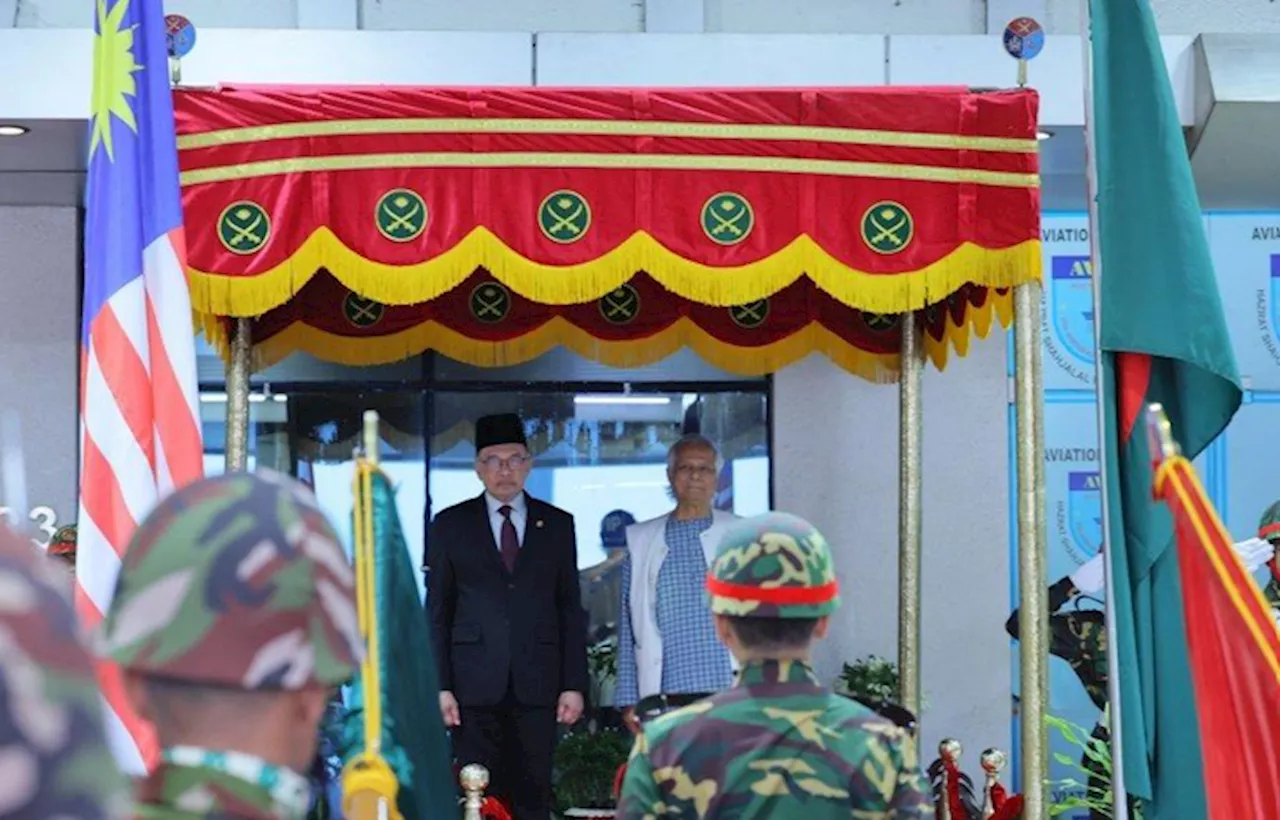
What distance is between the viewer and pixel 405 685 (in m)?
3.60

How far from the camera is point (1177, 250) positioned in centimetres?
543

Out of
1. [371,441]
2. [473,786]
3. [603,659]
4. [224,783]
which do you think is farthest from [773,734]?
[603,659]

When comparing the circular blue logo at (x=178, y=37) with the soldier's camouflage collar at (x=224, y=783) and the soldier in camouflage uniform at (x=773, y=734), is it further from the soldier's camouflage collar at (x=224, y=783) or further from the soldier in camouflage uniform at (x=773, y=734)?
the soldier's camouflage collar at (x=224, y=783)

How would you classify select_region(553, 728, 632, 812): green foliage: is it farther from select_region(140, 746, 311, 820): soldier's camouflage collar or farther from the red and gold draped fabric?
select_region(140, 746, 311, 820): soldier's camouflage collar

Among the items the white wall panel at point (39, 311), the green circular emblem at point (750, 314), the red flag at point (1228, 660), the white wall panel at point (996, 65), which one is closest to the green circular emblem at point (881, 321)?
the green circular emblem at point (750, 314)

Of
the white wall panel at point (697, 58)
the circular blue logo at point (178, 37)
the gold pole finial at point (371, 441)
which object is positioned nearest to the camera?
the gold pole finial at point (371, 441)

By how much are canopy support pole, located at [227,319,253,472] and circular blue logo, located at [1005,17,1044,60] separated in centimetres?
275

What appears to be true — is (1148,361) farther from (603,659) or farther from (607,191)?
(603,659)

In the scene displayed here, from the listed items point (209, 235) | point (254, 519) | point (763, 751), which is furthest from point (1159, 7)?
point (254, 519)

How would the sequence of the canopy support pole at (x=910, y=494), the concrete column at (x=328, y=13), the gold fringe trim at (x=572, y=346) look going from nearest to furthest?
the canopy support pole at (x=910, y=494) → the gold fringe trim at (x=572, y=346) → the concrete column at (x=328, y=13)

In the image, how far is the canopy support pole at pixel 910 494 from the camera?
7.71m

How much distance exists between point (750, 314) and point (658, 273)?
5.73 ft

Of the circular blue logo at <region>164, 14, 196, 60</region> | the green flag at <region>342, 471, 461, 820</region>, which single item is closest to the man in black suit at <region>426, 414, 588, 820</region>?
the circular blue logo at <region>164, 14, 196, 60</region>

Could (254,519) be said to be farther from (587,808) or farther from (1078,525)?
(1078,525)
